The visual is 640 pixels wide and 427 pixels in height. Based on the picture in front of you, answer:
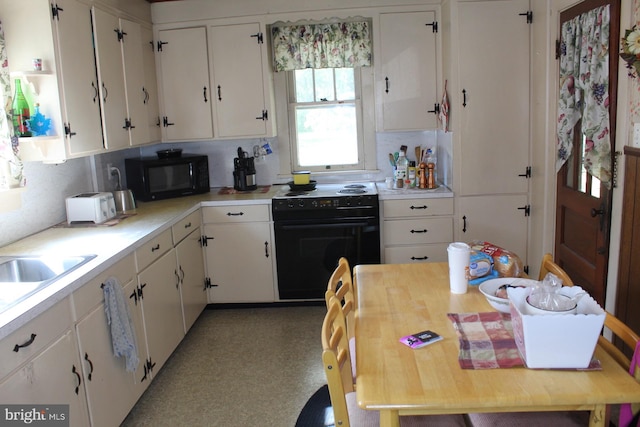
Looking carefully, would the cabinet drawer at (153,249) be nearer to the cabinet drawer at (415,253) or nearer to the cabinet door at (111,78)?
the cabinet door at (111,78)

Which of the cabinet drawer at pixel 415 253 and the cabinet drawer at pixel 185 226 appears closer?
the cabinet drawer at pixel 185 226

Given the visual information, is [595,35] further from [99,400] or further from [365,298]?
[99,400]

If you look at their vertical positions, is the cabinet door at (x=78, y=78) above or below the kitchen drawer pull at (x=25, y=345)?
above

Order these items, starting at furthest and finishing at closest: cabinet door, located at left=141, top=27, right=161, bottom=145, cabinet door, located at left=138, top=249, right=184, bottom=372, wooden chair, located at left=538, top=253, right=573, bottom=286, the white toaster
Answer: cabinet door, located at left=141, top=27, right=161, bottom=145, the white toaster, cabinet door, located at left=138, top=249, right=184, bottom=372, wooden chair, located at left=538, top=253, right=573, bottom=286

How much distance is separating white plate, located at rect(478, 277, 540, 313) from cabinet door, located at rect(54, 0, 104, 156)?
7.24 feet

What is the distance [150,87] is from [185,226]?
114cm

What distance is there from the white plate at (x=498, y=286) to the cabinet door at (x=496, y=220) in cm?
177

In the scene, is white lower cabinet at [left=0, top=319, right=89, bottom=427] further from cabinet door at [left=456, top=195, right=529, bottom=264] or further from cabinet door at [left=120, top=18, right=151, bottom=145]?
cabinet door at [left=456, top=195, right=529, bottom=264]

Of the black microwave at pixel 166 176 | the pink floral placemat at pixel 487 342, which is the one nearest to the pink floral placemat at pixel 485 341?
the pink floral placemat at pixel 487 342

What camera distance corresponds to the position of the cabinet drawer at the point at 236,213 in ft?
13.1

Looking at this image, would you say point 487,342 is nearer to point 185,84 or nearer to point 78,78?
point 78,78

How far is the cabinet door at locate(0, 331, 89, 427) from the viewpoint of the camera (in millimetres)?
1834

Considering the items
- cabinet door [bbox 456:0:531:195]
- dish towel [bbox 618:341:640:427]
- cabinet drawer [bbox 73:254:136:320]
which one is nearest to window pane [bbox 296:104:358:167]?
cabinet door [bbox 456:0:531:195]

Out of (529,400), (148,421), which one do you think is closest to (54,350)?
(148,421)
